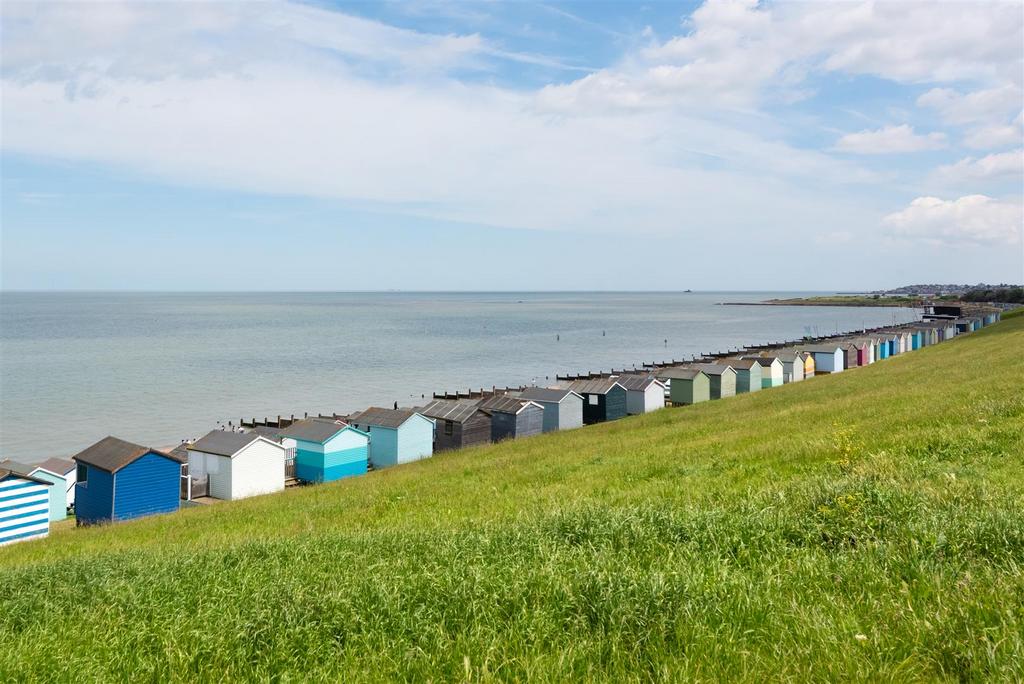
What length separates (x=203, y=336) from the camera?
128m

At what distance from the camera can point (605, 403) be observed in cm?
4781

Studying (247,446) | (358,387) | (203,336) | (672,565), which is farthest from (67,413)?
(203,336)

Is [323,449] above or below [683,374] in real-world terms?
below

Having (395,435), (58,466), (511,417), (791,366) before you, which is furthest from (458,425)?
(791,366)

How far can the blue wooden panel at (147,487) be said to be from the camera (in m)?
26.3

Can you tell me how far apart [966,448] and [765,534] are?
6633mm

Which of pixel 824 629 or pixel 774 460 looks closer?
pixel 824 629

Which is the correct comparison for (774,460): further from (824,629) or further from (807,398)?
(807,398)

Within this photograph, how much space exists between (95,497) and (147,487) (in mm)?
2000

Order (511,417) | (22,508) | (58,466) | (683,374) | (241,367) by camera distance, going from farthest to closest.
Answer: (241,367) → (683,374) → (511,417) → (58,466) → (22,508)

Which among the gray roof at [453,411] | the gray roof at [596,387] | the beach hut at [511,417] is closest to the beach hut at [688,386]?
the gray roof at [596,387]

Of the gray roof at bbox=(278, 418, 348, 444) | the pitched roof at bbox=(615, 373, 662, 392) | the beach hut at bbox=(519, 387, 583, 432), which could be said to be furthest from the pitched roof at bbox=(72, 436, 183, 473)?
the pitched roof at bbox=(615, 373, 662, 392)

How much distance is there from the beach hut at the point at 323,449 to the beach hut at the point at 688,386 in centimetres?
2635

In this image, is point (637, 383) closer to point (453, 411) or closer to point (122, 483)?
point (453, 411)
